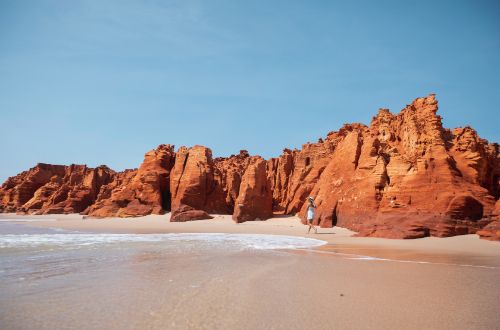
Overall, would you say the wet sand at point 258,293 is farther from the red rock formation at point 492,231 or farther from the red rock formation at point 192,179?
the red rock formation at point 192,179

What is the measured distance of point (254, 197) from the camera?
26.7 meters

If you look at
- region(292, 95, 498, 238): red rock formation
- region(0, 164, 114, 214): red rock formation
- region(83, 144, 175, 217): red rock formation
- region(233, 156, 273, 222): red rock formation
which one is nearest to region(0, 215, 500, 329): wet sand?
region(292, 95, 498, 238): red rock formation

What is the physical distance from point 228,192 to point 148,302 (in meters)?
32.7

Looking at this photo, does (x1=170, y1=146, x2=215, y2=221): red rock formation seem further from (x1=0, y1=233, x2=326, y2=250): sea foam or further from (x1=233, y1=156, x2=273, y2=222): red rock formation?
(x1=0, y1=233, x2=326, y2=250): sea foam

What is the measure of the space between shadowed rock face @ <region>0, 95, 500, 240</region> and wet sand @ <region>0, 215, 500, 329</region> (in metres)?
6.03

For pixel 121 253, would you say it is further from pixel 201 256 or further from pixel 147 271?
pixel 147 271

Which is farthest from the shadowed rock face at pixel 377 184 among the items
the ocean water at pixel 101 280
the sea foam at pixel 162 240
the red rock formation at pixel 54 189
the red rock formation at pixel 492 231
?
the red rock formation at pixel 54 189

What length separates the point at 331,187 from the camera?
69.6 ft

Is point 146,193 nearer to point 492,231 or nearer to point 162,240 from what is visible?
point 162,240

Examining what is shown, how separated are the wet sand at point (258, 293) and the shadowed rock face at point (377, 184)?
19.8 ft

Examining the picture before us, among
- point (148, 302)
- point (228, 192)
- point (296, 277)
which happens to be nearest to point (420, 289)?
point (296, 277)

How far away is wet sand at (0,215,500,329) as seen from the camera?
3869 mm

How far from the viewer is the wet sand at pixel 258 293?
Answer: 12.7 feet

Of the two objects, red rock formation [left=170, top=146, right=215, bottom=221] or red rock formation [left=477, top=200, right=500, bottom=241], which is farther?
red rock formation [left=170, top=146, right=215, bottom=221]
